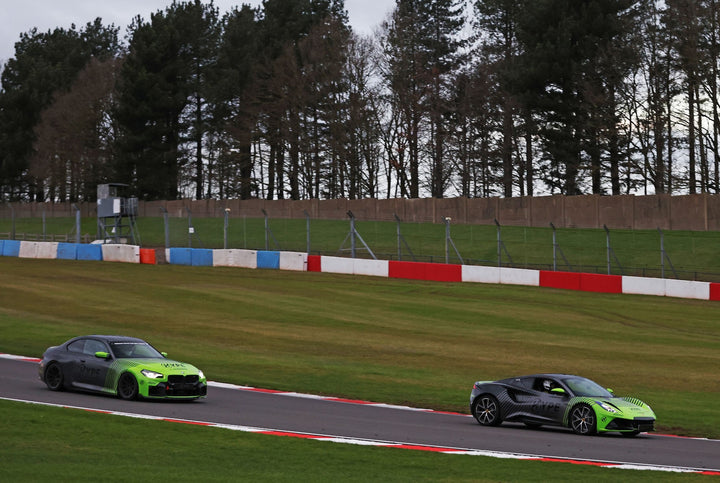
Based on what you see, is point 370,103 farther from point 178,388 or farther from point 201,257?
point 178,388

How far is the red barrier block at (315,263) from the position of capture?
51250mm

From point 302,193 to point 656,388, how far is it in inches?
2962

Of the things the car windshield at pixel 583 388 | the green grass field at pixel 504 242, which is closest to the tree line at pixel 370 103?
the green grass field at pixel 504 242

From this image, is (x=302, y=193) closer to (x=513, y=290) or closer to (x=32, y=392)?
(x=513, y=290)

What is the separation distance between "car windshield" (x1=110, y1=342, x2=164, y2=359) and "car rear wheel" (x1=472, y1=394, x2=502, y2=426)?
6.08 meters

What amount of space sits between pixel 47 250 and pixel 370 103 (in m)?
33.4

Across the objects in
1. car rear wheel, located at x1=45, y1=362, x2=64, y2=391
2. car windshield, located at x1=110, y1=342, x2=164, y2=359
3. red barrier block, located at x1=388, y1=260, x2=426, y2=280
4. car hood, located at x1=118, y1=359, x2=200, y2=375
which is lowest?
car rear wheel, located at x1=45, y1=362, x2=64, y2=391

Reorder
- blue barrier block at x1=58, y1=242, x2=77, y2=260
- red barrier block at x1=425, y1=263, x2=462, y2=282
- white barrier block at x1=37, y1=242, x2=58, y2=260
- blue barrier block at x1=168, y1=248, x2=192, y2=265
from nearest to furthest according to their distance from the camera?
red barrier block at x1=425, y1=263, x2=462, y2=282 < blue barrier block at x1=168, y1=248, x2=192, y2=265 < blue barrier block at x1=58, y1=242, x2=77, y2=260 < white barrier block at x1=37, y1=242, x2=58, y2=260

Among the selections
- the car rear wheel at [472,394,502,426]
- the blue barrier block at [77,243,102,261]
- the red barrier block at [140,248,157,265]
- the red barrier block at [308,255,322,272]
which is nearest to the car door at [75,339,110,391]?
the car rear wheel at [472,394,502,426]

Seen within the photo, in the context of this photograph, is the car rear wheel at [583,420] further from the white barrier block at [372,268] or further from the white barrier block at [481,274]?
Result: the white barrier block at [372,268]

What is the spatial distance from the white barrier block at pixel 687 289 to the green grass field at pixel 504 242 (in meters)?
2.15

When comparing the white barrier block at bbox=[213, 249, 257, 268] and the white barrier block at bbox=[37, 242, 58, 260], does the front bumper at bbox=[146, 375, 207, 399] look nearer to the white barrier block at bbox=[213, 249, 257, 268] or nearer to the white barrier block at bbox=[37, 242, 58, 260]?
the white barrier block at bbox=[213, 249, 257, 268]

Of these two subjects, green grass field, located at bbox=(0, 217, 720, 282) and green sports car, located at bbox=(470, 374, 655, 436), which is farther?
green grass field, located at bbox=(0, 217, 720, 282)

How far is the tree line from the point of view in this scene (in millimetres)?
68938
